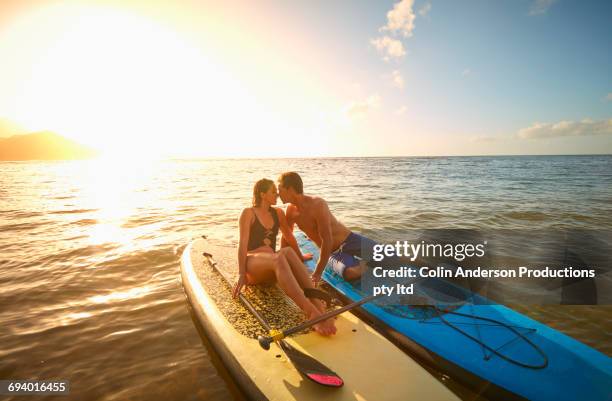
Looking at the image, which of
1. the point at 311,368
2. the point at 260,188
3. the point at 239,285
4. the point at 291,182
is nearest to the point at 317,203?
the point at 291,182

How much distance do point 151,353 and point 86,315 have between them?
2000 millimetres

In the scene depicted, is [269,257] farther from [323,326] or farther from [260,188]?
[323,326]

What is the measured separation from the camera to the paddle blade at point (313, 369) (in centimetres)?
295

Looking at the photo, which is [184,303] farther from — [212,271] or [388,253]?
[388,253]

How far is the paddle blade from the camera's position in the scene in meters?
2.95

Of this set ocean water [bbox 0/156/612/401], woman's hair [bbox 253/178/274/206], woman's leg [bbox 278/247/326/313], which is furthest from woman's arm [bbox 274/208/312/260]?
ocean water [bbox 0/156/612/401]


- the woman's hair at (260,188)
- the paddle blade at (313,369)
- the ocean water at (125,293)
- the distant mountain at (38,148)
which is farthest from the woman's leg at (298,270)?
the distant mountain at (38,148)

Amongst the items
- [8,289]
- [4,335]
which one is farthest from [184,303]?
[8,289]

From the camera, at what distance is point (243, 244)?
450cm

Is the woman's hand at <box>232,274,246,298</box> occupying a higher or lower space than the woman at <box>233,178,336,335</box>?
lower

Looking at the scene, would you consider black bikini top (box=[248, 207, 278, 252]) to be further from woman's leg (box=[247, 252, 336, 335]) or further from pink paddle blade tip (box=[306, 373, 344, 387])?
pink paddle blade tip (box=[306, 373, 344, 387])

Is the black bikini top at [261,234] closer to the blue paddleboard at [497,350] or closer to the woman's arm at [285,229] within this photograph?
the woman's arm at [285,229]

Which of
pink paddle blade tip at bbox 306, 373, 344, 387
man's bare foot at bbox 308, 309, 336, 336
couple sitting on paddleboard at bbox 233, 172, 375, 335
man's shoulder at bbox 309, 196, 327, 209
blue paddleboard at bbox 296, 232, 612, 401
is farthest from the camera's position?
man's shoulder at bbox 309, 196, 327, 209

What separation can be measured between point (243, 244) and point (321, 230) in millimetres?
1308
